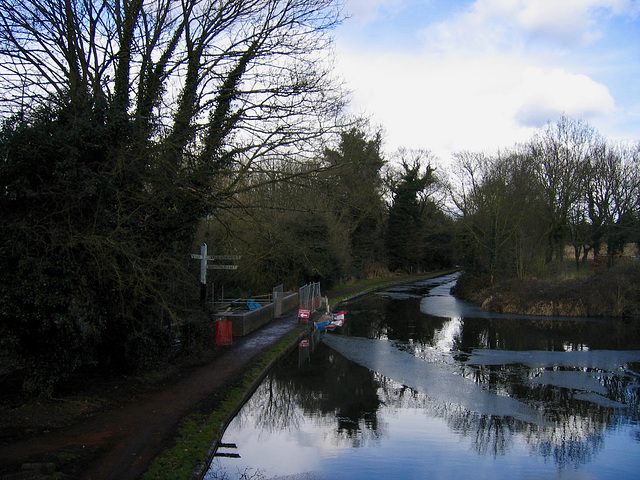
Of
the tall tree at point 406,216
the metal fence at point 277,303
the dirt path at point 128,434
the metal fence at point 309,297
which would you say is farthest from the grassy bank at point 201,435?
the tall tree at point 406,216

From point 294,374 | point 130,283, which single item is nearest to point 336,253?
point 294,374

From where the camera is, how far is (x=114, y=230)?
877 centimetres

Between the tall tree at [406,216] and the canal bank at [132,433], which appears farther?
the tall tree at [406,216]

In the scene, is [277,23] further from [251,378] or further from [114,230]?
[251,378]

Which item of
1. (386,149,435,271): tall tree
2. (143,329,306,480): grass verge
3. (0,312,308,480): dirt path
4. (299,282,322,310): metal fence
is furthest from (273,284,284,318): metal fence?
(386,149,435,271): tall tree

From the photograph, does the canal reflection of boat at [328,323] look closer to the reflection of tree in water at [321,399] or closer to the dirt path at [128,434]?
the reflection of tree in water at [321,399]

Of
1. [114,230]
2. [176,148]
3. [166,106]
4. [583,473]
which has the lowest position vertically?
[583,473]

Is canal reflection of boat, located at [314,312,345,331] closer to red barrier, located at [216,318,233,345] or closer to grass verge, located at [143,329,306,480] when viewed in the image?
red barrier, located at [216,318,233,345]

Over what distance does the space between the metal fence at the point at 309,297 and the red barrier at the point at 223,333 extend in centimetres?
849

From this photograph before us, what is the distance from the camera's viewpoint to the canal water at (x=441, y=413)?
7551mm

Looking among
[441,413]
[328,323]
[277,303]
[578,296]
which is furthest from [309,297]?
[441,413]

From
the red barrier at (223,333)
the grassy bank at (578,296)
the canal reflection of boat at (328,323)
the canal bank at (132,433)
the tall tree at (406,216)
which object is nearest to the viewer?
the canal bank at (132,433)

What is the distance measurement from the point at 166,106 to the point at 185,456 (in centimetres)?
747

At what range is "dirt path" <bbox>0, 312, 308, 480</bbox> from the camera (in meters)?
6.45
